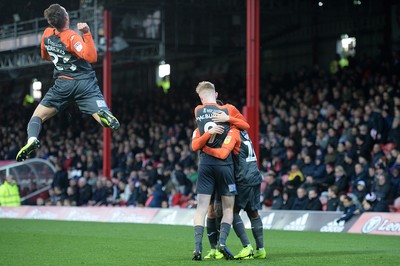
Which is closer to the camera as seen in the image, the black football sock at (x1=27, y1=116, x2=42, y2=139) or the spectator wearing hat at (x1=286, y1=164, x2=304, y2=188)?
the black football sock at (x1=27, y1=116, x2=42, y2=139)

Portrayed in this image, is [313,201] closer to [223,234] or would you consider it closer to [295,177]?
[295,177]

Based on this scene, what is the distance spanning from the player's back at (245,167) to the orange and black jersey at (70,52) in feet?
7.31

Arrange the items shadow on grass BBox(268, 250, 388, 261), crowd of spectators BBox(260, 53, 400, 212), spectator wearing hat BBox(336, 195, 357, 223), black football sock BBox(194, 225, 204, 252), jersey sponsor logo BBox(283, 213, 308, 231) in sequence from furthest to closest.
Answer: crowd of spectators BBox(260, 53, 400, 212)
jersey sponsor logo BBox(283, 213, 308, 231)
spectator wearing hat BBox(336, 195, 357, 223)
shadow on grass BBox(268, 250, 388, 261)
black football sock BBox(194, 225, 204, 252)

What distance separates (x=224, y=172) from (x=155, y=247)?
280 cm

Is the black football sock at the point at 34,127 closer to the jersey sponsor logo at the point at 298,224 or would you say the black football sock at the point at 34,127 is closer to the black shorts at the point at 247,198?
the black shorts at the point at 247,198

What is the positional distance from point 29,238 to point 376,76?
14057 millimetres

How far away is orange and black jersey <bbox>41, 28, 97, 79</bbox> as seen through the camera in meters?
10.9

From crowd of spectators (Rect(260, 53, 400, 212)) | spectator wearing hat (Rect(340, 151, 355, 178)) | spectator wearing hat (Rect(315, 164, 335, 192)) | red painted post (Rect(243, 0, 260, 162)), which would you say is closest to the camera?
crowd of spectators (Rect(260, 53, 400, 212))

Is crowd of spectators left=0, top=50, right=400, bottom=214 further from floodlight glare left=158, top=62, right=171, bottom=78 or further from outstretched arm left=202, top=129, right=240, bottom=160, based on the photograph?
outstretched arm left=202, top=129, right=240, bottom=160

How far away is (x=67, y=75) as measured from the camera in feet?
37.0

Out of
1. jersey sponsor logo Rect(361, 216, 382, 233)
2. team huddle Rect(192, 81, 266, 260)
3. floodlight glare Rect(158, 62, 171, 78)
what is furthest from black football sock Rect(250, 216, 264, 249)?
floodlight glare Rect(158, 62, 171, 78)

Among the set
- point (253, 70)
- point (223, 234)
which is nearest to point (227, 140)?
point (223, 234)

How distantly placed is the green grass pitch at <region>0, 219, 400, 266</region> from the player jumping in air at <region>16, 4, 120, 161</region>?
1.81 meters

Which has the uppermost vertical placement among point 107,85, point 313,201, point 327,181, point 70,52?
point 70,52
